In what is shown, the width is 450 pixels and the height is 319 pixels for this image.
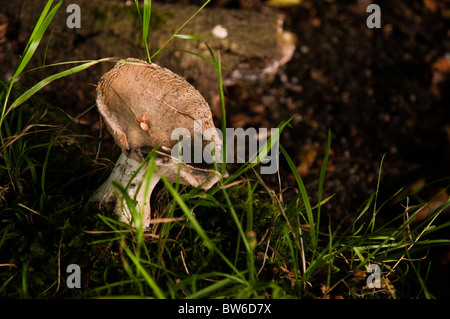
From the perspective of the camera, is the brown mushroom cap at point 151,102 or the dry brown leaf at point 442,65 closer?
the brown mushroom cap at point 151,102

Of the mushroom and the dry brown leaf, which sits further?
the dry brown leaf

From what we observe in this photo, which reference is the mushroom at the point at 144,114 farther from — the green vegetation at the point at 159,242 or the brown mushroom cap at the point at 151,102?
the green vegetation at the point at 159,242

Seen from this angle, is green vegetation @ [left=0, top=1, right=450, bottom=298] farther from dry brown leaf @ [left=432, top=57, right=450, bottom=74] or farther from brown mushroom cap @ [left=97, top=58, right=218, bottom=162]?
dry brown leaf @ [left=432, top=57, right=450, bottom=74]

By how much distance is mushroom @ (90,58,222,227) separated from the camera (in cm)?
165

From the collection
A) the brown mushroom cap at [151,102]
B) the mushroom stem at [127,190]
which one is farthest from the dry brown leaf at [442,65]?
the mushroom stem at [127,190]

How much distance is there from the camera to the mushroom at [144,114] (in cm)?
165

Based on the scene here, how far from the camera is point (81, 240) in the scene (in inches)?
69.0

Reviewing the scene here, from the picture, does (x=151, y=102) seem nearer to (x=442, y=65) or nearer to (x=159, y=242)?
(x=159, y=242)

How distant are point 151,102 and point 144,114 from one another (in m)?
0.06

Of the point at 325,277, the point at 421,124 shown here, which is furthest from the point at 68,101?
the point at 421,124

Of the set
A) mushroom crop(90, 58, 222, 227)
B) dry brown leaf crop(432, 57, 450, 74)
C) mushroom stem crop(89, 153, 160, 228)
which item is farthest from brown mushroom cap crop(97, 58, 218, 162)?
dry brown leaf crop(432, 57, 450, 74)

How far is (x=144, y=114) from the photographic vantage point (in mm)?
1781

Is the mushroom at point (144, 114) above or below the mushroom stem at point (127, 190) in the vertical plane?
above
